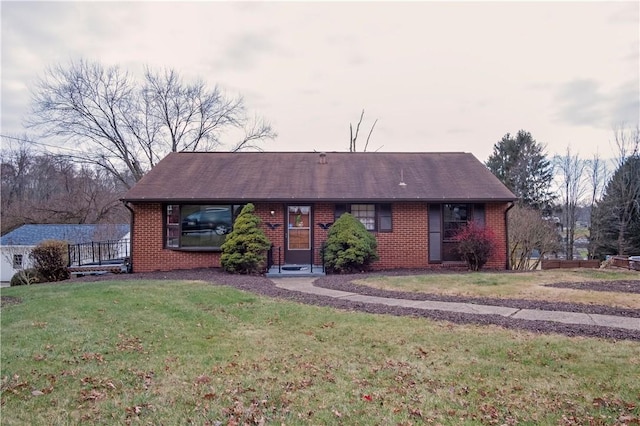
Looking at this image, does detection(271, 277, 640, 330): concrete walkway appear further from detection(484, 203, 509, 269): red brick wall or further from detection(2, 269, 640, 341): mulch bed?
detection(484, 203, 509, 269): red brick wall

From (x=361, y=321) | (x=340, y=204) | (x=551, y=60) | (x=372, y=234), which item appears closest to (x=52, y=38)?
(x=340, y=204)

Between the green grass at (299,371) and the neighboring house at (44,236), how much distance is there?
18598 mm

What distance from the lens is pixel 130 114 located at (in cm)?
2767

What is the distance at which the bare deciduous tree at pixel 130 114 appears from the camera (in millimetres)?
25391

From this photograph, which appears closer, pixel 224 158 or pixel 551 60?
pixel 551 60

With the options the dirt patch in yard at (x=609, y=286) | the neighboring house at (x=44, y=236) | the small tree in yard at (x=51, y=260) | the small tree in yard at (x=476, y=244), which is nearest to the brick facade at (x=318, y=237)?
the small tree in yard at (x=476, y=244)

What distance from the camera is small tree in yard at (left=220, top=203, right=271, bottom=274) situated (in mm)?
12312

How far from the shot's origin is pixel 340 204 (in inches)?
547

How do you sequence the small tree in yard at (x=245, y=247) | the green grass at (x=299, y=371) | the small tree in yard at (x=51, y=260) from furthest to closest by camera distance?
the small tree in yard at (x=51, y=260), the small tree in yard at (x=245, y=247), the green grass at (x=299, y=371)

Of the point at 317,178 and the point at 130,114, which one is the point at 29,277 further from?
the point at 130,114

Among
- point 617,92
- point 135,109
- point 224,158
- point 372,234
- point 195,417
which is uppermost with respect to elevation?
point 135,109

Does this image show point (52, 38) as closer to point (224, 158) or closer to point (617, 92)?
point (224, 158)

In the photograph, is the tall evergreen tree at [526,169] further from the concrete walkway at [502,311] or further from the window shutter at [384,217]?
the concrete walkway at [502,311]

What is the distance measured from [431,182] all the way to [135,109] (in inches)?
838
